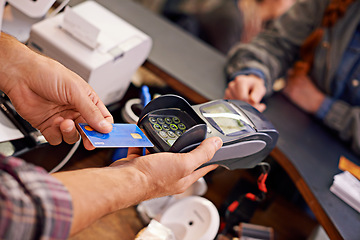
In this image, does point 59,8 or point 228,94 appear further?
point 228,94

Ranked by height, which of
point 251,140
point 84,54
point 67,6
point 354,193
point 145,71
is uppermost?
point 67,6

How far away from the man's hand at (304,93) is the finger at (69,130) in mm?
997

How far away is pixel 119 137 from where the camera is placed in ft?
2.46

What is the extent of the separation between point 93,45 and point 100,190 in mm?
562

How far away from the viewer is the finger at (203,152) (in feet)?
2.49

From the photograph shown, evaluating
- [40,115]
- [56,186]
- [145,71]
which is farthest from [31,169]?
[145,71]

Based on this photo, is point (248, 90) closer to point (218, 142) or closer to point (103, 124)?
point (218, 142)

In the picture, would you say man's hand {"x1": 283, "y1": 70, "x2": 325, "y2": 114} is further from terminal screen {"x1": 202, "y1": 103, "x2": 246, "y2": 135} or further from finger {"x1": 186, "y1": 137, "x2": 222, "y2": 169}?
finger {"x1": 186, "y1": 137, "x2": 222, "y2": 169}

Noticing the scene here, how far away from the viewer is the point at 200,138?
812 mm

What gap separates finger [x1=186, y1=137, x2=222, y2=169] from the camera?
760 mm

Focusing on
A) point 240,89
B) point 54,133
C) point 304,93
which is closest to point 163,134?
point 54,133

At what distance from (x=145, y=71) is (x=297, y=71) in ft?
2.13

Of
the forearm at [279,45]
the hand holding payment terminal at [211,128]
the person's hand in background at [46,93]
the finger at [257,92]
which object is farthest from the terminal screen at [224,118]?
the forearm at [279,45]

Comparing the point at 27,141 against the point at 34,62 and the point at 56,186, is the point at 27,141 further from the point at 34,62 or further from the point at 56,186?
the point at 56,186
